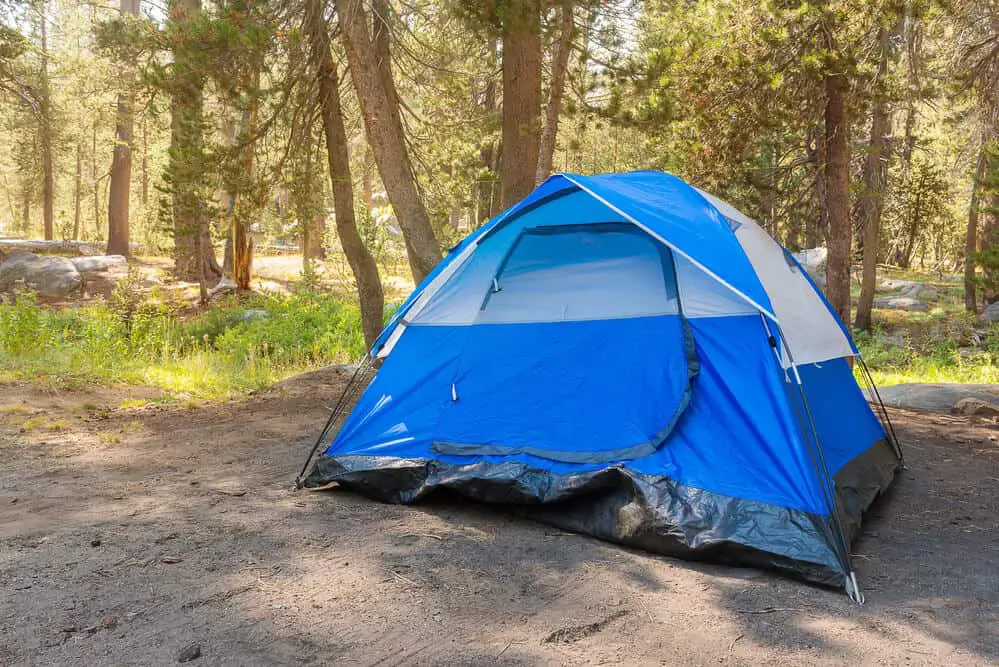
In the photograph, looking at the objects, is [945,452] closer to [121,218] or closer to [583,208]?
[583,208]

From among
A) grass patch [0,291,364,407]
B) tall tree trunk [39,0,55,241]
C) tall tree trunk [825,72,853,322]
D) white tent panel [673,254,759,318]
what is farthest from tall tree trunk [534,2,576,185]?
tall tree trunk [39,0,55,241]

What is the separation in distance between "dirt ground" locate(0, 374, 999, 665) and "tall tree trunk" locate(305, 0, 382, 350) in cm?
422

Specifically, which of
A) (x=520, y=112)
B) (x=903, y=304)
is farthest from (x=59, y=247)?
(x=903, y=304)

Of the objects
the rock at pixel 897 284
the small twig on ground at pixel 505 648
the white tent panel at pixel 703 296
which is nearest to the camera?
the small twig on ground at pixel 505 648

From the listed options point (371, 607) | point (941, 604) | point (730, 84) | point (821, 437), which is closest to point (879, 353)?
point (730, 84)

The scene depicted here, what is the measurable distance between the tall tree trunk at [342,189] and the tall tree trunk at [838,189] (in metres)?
5.10

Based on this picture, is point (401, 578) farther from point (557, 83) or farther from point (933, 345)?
point (933, 345)

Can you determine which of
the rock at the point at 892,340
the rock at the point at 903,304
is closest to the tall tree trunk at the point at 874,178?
the rock at the point at 892,340

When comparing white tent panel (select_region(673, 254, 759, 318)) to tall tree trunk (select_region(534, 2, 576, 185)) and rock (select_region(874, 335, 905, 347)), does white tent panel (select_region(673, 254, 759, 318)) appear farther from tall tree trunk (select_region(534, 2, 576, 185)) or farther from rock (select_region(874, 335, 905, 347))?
rock (select_region(874, 335, 905, 347))

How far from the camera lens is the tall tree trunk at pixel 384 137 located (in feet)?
23.5

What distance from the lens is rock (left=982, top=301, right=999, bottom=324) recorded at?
47.0ft

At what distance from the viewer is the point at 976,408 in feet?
25.2

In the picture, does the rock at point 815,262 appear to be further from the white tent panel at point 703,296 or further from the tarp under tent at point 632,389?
the white tent panel at point 703,296

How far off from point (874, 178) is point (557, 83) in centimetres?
591
